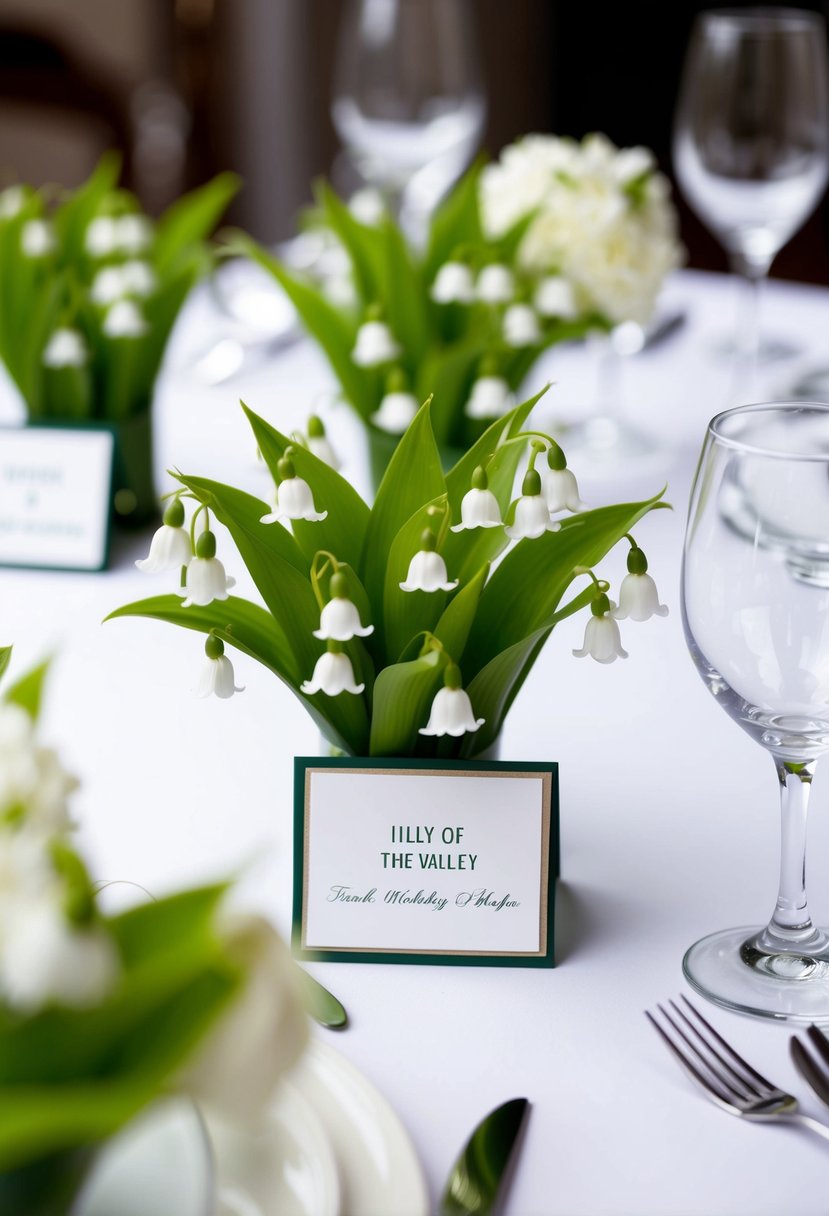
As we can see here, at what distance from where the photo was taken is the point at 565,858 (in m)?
0.77

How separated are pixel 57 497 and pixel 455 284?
35 centimetres

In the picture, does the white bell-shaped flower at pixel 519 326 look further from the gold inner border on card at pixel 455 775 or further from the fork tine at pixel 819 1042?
the fork tine at pixel 819 1042

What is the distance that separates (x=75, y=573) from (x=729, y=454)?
652mm

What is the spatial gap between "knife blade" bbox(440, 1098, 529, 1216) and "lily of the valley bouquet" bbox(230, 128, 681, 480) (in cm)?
62

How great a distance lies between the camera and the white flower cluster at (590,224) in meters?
1.23

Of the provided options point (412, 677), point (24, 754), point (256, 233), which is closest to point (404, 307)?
point (412, 677)

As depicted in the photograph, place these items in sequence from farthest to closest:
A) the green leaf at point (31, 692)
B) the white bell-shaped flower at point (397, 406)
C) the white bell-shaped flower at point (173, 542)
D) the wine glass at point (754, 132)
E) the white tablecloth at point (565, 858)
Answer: the wine glass at point (754, 132)
the white bell-shaped flower at point (397, 406)
the white bell-shaped flower at point (173, 542)
the white tablecloth at point (565, 858)
the green leaf at point (31, 692)

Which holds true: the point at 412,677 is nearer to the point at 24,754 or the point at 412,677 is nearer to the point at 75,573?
the point at 24,754

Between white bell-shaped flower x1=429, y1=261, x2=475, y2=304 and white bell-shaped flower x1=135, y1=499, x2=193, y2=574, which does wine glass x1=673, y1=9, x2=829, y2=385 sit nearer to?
white bell-shaped flower x1=429, y1=261, x2=475, y2=304

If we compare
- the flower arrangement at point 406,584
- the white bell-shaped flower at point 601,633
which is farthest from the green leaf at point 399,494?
the white bell-shaped flower at point 601,633

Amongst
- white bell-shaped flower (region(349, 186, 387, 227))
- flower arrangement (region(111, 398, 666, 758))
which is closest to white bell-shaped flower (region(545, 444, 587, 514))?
flower arrangement (region(111, 398, 666, 758))

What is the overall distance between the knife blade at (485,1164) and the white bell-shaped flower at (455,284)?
73 centimetres

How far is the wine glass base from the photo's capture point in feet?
2.09

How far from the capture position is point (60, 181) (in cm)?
307
